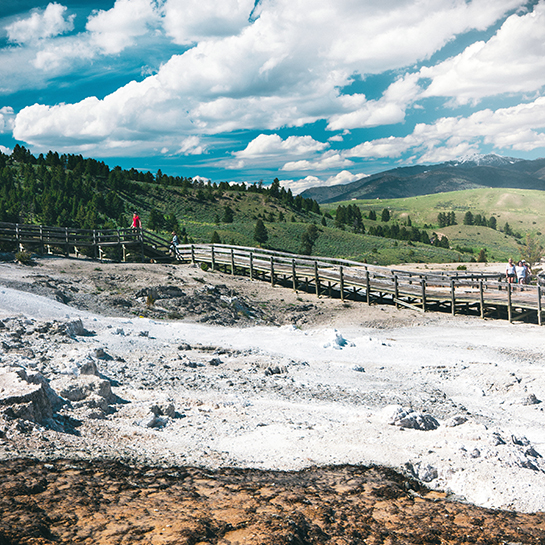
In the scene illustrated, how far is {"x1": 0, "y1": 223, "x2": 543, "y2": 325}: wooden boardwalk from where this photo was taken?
1853 cm

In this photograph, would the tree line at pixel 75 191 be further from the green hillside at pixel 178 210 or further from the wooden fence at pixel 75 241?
the wooden fence at pixel 75 241

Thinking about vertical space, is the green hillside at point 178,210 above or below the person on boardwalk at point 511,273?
above

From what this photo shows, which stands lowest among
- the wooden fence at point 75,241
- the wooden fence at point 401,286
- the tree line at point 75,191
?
the wooden fence at point 401,286

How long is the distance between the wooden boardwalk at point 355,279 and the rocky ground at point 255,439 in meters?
6.09

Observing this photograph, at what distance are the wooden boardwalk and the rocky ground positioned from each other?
609cm

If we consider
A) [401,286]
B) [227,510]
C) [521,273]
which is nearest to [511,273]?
[521,273]

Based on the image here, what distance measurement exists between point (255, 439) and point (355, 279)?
16779 mm

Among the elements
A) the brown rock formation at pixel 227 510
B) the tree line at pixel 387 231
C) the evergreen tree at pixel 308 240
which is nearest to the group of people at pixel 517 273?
the brown rock formation at pixel 227 510

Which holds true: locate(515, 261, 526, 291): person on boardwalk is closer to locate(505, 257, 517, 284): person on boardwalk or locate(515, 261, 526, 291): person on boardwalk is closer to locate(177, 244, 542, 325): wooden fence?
locate(505, 257, 517, 284): person on boardwalk

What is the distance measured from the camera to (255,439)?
18.9 ft

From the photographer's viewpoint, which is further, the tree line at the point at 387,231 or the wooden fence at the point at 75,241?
the tree line at the point at 387,231

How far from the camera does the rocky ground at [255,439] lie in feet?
12.1

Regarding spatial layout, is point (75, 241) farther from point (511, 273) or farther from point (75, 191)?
point (75, 191)

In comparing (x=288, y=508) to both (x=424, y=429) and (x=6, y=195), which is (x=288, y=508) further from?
(x=6, y=195)
